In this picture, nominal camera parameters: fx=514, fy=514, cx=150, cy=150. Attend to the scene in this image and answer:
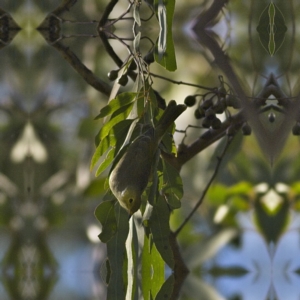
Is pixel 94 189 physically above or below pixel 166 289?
above

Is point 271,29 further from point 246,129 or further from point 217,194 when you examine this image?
point 217,194

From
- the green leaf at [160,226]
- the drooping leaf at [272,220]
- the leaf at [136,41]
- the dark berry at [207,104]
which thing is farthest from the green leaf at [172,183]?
the drooping leaf at [272,220]

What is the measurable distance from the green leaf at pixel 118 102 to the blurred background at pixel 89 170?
32 centimetres

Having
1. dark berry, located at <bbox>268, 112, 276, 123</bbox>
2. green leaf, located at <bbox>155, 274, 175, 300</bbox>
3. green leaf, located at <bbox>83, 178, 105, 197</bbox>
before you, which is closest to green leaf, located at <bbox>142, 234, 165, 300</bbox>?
green leaf, located at <bbox>155, 274, 175, 300</bbox>

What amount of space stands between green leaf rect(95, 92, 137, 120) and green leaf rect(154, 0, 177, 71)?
0.10 meters

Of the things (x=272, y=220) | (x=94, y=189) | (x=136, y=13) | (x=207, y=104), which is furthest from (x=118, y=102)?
(x=94, y=189)

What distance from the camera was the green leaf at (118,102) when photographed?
722 mm

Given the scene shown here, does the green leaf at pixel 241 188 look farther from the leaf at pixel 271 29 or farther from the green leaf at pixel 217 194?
the leaf at pixel 271 29

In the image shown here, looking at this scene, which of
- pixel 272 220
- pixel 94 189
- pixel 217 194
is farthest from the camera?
pixel 94 189

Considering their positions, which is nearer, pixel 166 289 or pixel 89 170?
pixel 166 289

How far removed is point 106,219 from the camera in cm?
63

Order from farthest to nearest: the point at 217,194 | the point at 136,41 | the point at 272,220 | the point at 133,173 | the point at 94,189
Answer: the point at 94,189, the point at 217,194, the point at 272,220, the point at 136,41, the point at 133,173

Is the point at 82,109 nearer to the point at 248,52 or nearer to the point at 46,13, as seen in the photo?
the point at 46,13

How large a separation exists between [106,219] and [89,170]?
27.8 inches
